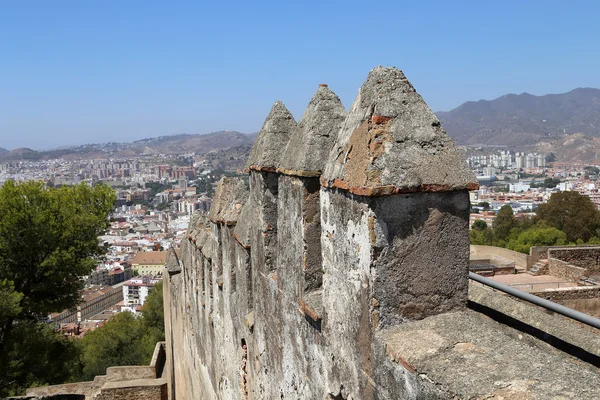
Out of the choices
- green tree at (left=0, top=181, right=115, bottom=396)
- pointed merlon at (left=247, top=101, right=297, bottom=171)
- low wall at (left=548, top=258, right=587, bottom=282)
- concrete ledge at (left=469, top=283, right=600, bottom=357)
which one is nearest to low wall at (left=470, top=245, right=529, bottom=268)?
low wall at (left=548, top=258, right=587, bottom=282)

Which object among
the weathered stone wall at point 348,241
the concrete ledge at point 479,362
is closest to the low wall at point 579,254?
the weathered stone wall at point 348,241

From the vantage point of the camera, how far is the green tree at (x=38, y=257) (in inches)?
532

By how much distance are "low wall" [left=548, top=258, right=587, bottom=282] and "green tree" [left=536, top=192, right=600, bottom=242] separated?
54.1ft

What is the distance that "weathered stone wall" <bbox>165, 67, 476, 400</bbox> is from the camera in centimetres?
251

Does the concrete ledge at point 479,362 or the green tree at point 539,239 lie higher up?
the concrete ledge at point 479,362

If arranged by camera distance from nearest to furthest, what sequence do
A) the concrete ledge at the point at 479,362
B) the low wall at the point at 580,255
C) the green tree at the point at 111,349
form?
the concrete ledge at the point at 479,362 → the low wall at the point at 580,255 → the green tree at the point at 111,349

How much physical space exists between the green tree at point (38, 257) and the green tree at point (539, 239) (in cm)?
2236

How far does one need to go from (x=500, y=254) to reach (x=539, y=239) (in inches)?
281

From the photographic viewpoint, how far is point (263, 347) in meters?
4.55

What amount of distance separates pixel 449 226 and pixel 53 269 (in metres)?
13.1

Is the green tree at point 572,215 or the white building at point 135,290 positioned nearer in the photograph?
the green tree at point 572,215

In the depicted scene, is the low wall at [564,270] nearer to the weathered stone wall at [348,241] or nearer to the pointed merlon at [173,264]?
the pointed merlon at [173,264]

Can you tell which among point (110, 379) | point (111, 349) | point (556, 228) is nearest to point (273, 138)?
point (110, 379)

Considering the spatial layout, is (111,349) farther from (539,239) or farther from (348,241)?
(348,241)
